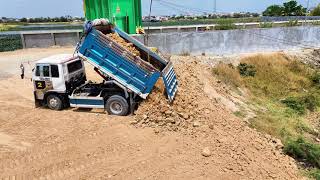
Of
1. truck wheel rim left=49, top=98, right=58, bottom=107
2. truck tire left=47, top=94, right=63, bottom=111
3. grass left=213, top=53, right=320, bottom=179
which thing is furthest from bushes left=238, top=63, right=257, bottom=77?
truck wheel rim left=49, top=98, right=58, bottom=107

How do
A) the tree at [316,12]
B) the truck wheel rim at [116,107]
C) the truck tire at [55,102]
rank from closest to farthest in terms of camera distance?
the truck wheel rim at [116,107], the truck tire at [55,102], the tree at [316,12]

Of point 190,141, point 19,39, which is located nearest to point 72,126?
point 190,141

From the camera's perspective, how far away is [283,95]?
21.5 meters

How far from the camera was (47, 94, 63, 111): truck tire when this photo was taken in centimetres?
1410

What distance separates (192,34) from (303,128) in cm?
1090

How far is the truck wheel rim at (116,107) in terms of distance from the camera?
13.3 metres

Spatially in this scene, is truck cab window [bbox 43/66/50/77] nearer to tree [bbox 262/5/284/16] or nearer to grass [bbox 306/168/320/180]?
grass [bbox 306/168/320/180]

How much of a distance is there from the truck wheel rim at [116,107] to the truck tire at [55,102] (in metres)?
2.22

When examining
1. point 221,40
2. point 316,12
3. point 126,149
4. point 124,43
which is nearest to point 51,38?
point 221,40

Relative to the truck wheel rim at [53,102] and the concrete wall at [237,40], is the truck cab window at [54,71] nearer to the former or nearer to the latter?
the truck wheel rim at [53,102]

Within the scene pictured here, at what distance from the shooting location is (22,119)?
530 inches

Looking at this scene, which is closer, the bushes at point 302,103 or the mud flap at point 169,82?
the mud flap at point 169,82

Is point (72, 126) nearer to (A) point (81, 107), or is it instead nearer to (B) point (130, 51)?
(A) point (81, 107)

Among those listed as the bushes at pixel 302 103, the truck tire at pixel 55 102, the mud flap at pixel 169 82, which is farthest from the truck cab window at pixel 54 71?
the bushes at pixel 302 103
